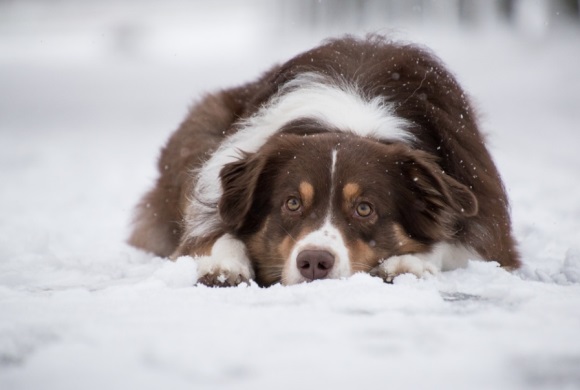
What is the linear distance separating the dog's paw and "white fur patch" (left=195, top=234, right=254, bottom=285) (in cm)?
78

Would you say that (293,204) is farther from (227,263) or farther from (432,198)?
(432,198)

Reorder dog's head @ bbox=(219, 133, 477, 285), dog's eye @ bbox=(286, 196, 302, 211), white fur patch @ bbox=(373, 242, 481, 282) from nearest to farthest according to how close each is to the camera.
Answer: dog's head @ bbox=(219, 133, 477, 285), white fur patch @ bbox=(373, 242, 481, 282), dog's eye @ bbox=(286, 196, 302, 211)

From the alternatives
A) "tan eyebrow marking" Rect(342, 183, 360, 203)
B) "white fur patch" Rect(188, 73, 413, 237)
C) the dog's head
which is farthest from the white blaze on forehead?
"white fur patch" Rect(188, 73, 413, 237)

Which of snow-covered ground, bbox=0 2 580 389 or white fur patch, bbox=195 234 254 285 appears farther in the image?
white fur patch, bbox=195 234 254 285

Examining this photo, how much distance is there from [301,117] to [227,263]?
1.19m

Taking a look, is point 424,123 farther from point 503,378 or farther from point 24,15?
point 24,15

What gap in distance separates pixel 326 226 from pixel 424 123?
1.24 meters

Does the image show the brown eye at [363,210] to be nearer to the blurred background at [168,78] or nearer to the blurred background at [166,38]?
the blurred background at [168,78]

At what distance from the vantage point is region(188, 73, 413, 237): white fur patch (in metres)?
4.93

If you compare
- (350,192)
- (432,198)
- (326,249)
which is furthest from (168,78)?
(326,249)

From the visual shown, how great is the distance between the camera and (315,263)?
4078 mm

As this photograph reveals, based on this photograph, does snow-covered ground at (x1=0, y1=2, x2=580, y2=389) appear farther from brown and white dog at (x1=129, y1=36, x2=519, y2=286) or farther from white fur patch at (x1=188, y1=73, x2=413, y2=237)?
white fur patch at (x1=188, y1=73, x2=413, y2=237)

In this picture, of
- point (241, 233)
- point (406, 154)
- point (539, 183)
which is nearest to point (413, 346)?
point (406, 154)

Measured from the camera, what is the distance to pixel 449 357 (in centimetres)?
282
